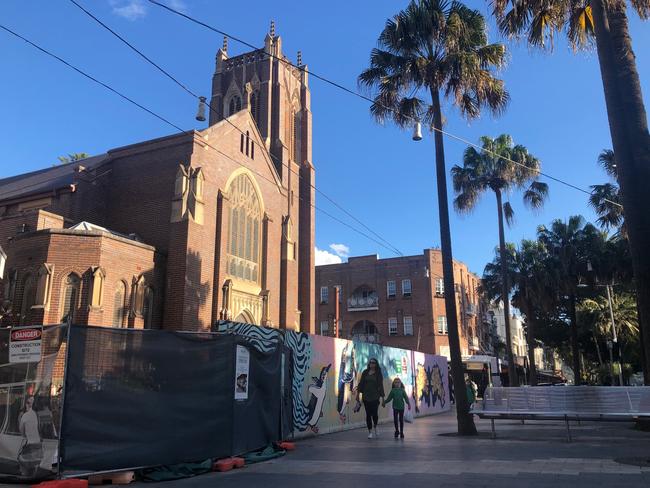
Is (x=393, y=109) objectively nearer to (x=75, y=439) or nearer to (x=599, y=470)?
(x=599, y=470)

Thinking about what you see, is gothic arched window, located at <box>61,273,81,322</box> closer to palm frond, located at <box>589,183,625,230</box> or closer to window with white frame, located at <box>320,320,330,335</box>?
palm frond, located at <box>589,183,625,230</box>

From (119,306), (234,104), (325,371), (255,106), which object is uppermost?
(234,104)

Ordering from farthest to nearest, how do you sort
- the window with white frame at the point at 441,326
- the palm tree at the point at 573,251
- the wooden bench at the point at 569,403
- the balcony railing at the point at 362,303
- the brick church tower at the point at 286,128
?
the balcony railing at the point at 362,303
the window with white frame at the point at 441,326
the palm tree at the point at 573,251
the brick church tower at the point at 286,128
the wooden bench at the point at 569,403

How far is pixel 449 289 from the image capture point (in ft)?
50.5

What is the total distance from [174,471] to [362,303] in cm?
4420

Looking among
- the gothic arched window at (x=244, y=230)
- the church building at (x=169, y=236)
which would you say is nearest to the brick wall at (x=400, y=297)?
the church building at (x=169, y=236)

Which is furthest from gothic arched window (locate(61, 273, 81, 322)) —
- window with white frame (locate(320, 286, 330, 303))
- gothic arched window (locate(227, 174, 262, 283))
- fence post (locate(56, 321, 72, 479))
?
window with white frame (locate(320, 286, 330, 303))

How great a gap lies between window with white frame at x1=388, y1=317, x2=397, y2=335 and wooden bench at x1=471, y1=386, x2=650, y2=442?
117 ft

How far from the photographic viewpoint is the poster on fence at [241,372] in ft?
33.0

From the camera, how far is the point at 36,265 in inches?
724

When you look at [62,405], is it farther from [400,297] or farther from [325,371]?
[400,297]

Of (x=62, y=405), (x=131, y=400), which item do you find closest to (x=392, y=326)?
(x=131, y=400)

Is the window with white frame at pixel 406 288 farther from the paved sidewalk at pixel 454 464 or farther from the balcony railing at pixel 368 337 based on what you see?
the paved sidewalk at pixel 454 464

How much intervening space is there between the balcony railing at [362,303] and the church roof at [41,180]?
29.0 m
